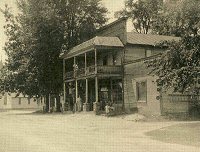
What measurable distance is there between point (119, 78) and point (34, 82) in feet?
47.1

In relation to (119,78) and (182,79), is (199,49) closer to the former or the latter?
(182,79)

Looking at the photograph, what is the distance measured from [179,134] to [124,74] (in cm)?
1719

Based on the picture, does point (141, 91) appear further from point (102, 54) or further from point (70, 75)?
point (70, 75)

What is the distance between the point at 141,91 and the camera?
31.5 meters

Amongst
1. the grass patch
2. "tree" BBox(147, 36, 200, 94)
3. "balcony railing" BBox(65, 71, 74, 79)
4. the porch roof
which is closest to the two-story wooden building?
the porch roof

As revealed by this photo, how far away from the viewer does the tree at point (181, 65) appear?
1986 centimetres

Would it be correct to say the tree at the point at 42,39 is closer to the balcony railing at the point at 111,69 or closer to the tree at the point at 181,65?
the balcony railing at the point at 111,69

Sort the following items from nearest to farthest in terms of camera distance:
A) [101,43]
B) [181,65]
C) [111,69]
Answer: [181,65]
[101,43]
[111,69]

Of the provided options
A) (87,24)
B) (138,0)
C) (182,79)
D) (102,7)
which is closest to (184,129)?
(182,79)

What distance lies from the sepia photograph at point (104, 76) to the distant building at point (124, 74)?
0.08 meters

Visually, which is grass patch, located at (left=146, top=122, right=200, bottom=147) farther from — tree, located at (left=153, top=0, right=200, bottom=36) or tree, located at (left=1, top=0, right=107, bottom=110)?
tree, located at (left=1, top=0, right=107, bottom=110)

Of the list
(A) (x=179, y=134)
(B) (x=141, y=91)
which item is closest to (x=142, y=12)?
(B) (x=141, y=91)

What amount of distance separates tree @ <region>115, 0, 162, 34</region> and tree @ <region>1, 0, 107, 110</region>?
1293 centimetres

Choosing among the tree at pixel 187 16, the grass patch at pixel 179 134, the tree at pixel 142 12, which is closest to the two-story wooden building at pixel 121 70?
the tree at pixel 187 16
